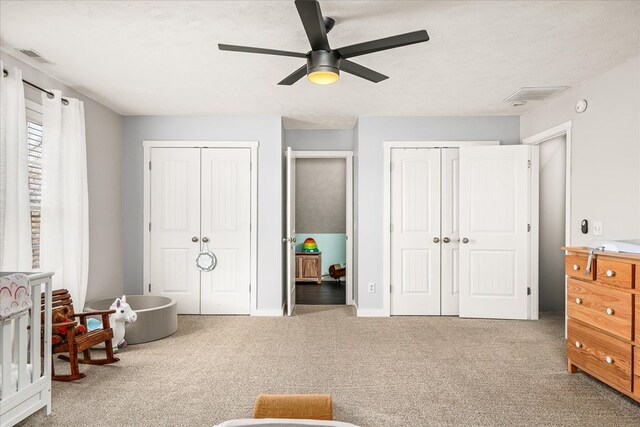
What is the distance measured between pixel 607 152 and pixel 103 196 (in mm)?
4905

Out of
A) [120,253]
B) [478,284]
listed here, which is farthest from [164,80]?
[478,284]

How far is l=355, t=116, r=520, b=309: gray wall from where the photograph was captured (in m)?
4.89

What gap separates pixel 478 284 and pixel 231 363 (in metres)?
2.93

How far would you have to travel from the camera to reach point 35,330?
2.41m

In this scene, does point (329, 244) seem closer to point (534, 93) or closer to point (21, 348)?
point (534, 93)

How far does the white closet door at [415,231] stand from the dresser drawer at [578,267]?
6.12 ft

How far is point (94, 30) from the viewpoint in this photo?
266 centimetres

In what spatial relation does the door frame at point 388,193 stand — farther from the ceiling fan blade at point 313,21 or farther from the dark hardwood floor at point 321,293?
the ceiling fan blade at point 313,21

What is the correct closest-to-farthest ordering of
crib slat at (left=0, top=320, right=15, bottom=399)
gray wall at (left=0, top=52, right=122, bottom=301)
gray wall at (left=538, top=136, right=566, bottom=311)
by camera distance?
crib slat at (left=0, top=320, right=15, bottom=399) < gray wall at (left=0, top=52, right=122, bottom=301) < gray wall at (left=538, top=136, right=566, bottom=311)

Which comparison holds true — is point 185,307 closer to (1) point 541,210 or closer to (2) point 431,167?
(2) point 431,167

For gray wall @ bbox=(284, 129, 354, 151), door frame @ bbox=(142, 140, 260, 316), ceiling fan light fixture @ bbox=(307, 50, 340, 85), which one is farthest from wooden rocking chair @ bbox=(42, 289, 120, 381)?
gray wall @ bbox=(284, 129, 354, 151)

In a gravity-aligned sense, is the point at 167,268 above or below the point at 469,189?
below

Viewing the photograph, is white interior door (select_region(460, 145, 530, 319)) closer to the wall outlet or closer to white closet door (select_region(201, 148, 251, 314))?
the wall outlet

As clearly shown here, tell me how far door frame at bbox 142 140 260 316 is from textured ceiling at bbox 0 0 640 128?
0.59 m
